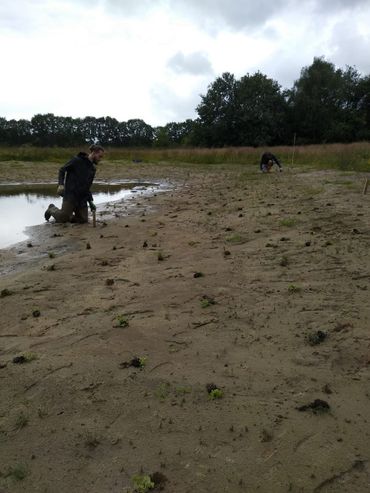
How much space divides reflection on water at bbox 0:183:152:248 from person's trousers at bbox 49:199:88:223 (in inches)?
23.7

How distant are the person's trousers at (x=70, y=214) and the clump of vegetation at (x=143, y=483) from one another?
8.03 metres

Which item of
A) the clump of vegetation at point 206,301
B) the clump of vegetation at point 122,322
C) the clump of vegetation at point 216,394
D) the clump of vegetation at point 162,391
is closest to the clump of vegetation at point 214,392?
the clump of vegetation at point 216,394

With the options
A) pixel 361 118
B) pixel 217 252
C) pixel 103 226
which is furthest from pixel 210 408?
pixel 361 118

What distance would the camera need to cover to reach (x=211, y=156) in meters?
35.0

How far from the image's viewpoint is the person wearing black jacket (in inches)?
373

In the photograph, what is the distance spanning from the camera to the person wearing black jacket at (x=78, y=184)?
9.47 m

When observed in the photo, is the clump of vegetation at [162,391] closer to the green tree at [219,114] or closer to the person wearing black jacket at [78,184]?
the person wearing black jacket at [78,184]

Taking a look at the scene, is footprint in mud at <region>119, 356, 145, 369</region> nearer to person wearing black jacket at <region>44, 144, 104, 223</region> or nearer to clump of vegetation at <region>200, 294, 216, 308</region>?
clump of vegetation at <region>200, 294, 216, 308</region>

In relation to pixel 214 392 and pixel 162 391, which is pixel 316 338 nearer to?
pixel 214 392

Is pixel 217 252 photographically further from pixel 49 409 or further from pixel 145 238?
pixel 49 409

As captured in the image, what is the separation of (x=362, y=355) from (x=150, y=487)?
5.61 feet

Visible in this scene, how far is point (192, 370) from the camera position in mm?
2916

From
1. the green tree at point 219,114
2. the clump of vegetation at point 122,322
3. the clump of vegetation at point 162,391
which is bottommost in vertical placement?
the clump of vegetation at point 122,322

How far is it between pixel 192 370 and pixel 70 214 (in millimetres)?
7485
